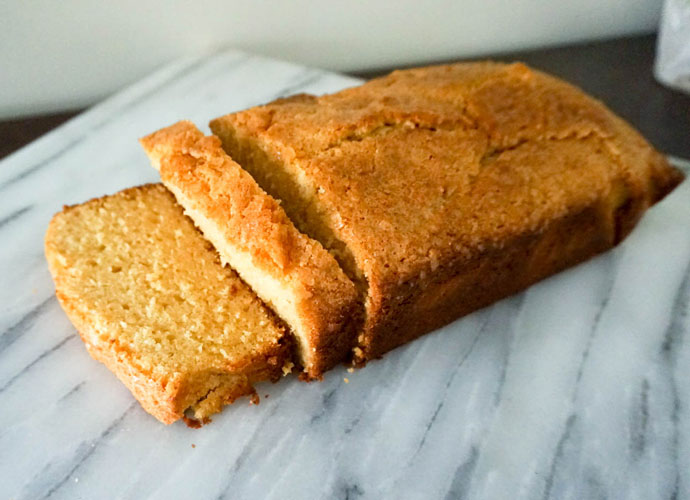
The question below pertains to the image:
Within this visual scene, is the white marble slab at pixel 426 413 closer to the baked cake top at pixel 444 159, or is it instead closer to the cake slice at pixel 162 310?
the cake slice at pixel 162 310

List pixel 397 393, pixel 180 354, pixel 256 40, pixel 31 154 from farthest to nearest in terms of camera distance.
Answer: pixel 256 40
pixel 31 154
pixel 397 393
pixel 180 354

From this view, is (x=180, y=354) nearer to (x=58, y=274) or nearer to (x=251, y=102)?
(x=58, y=274)

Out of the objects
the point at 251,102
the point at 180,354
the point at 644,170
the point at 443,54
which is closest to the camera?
the point at 180,354

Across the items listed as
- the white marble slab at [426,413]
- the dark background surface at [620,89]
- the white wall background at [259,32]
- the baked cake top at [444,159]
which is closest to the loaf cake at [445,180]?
the baked cake top at [444,159]

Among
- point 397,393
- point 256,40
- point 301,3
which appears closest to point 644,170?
point 397,393

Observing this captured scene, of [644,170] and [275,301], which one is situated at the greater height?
[275,301]

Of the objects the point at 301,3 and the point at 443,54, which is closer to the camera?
the point at 301,3

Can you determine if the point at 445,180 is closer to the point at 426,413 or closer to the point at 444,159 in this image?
the point at 444,159
